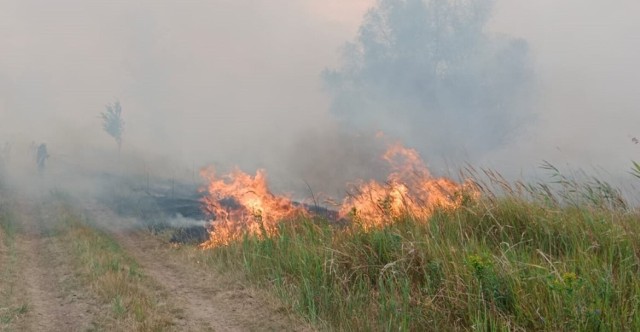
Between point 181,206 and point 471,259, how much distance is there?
17.5m

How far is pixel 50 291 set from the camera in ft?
28.3

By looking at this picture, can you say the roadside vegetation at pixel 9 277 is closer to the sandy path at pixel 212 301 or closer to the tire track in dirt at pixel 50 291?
the tire track in dirt at pixel 50 291

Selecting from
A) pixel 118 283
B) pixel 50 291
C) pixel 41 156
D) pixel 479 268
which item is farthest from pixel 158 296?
pixel 41 156

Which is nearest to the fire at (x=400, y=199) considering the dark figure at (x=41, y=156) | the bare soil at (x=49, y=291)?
the bare soil at (x=49, y=291)

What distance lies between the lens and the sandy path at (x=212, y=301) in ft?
21.6

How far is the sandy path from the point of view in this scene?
21.6ft

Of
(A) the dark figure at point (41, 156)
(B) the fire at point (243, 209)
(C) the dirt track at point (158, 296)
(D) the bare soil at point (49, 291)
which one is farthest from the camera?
(A) the dark figure at point (41, 156)

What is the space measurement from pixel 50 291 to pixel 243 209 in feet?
24.5

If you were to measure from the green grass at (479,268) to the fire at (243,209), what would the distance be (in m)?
1.32

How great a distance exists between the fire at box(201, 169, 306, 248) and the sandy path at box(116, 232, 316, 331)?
1261mm

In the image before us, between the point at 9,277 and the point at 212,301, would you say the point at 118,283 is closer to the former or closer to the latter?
the point at 212,301

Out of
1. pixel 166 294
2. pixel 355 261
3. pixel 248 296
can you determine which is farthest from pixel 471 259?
pixel 166 294

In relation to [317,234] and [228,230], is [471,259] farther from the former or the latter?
[228,230]

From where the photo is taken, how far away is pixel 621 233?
611 cm
